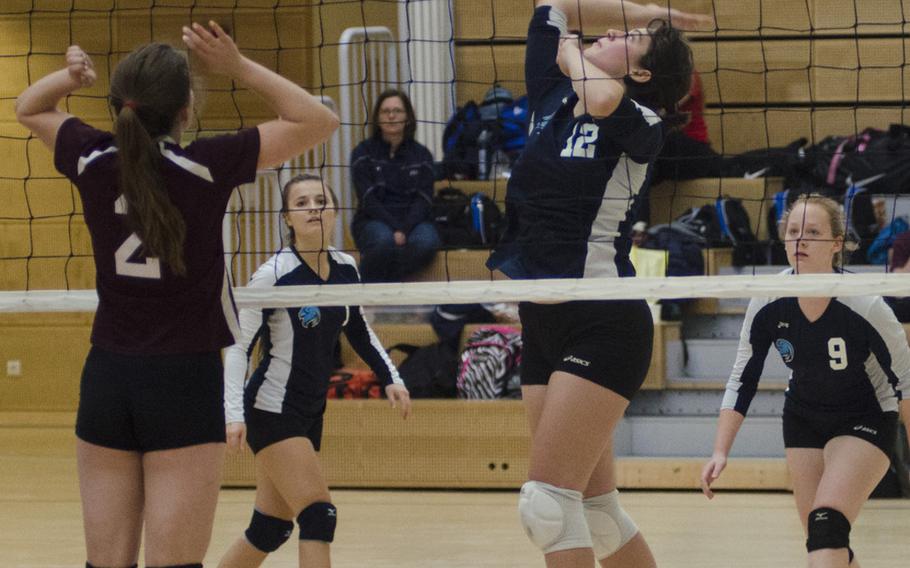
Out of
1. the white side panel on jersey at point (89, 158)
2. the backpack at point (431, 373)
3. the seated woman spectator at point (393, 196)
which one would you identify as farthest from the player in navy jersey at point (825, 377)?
the seated woman spectator at point (393, 196)

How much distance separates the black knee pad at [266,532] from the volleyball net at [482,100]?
121 inches

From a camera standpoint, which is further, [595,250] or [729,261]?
[729,261]

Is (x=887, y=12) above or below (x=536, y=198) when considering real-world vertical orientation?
above

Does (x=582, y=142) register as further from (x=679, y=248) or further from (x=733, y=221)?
(x=733, y=221)

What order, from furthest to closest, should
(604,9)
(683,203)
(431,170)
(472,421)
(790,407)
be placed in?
1. (683,203)
2. (431,170)
3. (472,421)
4. (790,407)
5. (604,9)

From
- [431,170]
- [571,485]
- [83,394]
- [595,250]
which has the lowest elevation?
[571,485]

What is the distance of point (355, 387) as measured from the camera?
6.62m

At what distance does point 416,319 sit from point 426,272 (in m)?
0.28

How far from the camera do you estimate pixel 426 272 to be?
721cm

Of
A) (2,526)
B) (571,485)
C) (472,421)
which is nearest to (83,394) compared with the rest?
(571,485)

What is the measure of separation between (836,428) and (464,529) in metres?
2.34

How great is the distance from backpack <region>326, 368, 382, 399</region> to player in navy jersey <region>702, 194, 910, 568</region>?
3.20m

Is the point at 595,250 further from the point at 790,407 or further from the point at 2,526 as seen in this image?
the point at 2,526

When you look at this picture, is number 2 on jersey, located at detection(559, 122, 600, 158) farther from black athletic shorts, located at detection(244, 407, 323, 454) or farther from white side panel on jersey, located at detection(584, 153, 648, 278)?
black athletic shorts, located at detection(244, 407, 323, 454)
